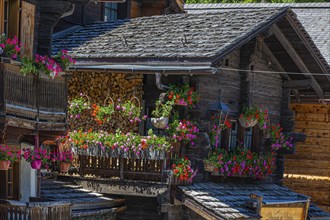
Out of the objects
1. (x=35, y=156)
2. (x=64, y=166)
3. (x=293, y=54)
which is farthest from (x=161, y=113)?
(x=293, y=54)

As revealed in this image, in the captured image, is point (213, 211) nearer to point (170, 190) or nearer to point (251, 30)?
point (170, 190)

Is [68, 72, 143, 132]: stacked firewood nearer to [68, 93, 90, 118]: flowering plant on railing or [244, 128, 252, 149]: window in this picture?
[68, 93, 90, 118]: flowering plant on railing

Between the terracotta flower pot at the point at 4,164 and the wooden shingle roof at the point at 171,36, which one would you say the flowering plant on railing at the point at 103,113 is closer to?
the wooden shingle roof at the point at 171,36

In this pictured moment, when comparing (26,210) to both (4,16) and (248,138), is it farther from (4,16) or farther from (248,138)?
(248,138)

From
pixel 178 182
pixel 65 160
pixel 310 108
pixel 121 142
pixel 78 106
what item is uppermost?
pixel 310 108

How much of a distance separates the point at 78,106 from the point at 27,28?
15.2ft

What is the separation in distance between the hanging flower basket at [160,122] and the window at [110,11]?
822 cm

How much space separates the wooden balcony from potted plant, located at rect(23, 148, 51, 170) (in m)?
0.47

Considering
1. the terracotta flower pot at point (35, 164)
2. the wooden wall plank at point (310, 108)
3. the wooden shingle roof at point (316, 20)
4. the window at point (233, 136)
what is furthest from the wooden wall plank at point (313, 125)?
the terracotta flower pot at point (35, 164)

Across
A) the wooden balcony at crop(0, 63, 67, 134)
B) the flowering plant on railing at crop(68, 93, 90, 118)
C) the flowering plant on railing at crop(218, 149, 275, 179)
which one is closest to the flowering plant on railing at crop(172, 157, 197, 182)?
the flowering plant on railing at crop(218, 149, 275, 179)

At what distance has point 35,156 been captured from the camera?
19703 mm

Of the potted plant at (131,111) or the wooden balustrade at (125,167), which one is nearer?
the wooden balustrade at (125,167)

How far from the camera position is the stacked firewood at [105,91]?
78.5 ft

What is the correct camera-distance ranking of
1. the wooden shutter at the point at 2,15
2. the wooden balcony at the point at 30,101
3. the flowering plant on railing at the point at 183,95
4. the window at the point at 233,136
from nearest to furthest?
1. the wooden balcony at the point at 30,101
2. the wooden shutter at the point at 2,15
3. the flowering plant on railing at the point at 183,95
4. the window at the point at 233,136
